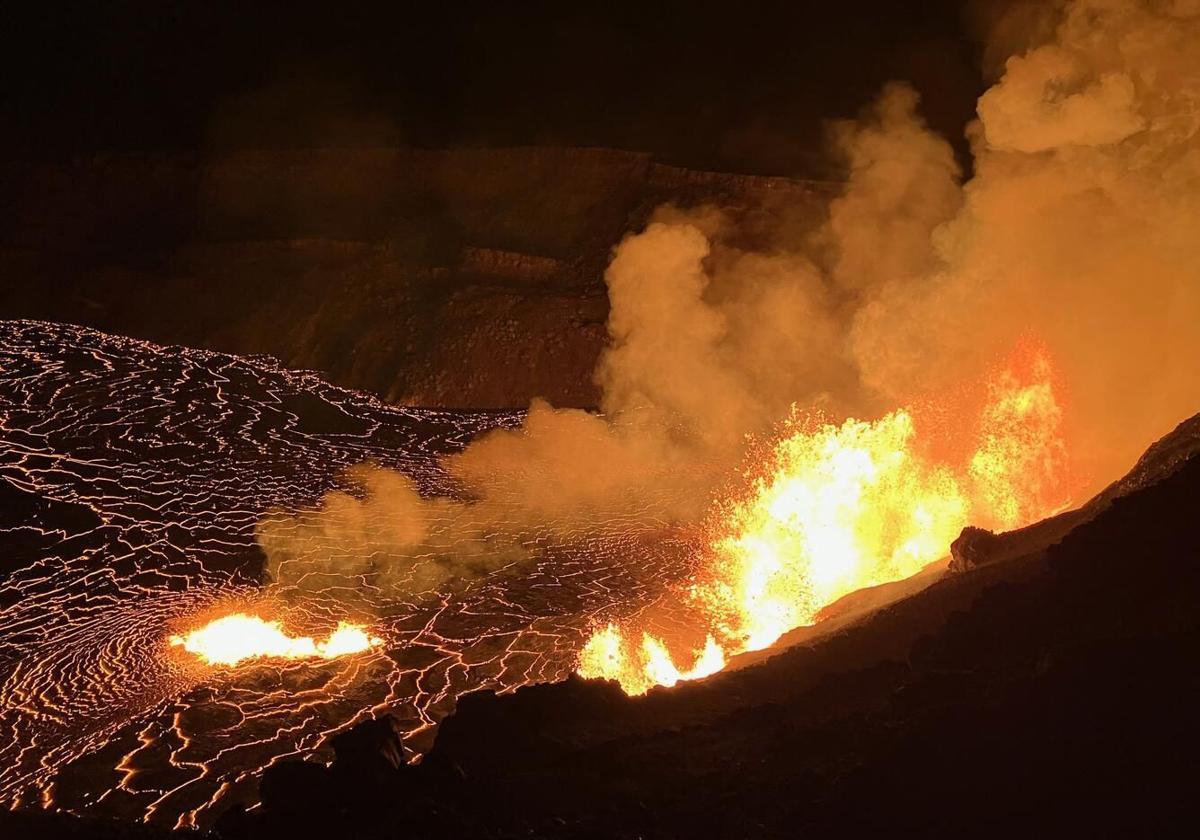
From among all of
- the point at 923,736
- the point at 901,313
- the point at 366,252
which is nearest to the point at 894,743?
the point at 923,736

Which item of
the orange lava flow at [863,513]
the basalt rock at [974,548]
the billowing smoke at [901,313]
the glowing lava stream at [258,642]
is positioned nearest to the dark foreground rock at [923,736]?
the basalt rock at [974,548]

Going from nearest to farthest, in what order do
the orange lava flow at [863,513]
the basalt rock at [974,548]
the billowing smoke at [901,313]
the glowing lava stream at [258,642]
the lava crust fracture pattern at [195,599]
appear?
the lava crust fracture pattern at [195,599], the basalt rock at [974,548], the glowing lava stream at [258,642], the billowing smoke at [901,313], the orange lava flow at [863,513]

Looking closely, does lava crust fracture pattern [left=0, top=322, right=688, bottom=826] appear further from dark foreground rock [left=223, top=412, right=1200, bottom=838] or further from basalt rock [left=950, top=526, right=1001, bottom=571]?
basalt rock [left=950, top=526, right=1001, bottom=571]

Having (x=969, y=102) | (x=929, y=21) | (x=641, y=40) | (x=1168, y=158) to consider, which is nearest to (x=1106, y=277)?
(x=1168, y=158)

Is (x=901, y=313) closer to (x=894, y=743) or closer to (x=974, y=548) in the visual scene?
(x=974, y=548)

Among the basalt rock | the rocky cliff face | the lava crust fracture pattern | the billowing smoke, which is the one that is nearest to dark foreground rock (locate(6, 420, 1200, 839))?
the basalt rock

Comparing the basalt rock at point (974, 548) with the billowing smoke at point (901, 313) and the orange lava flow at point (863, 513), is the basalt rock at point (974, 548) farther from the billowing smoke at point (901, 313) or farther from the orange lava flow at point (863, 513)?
the billowing smoke at point (901, 313)
